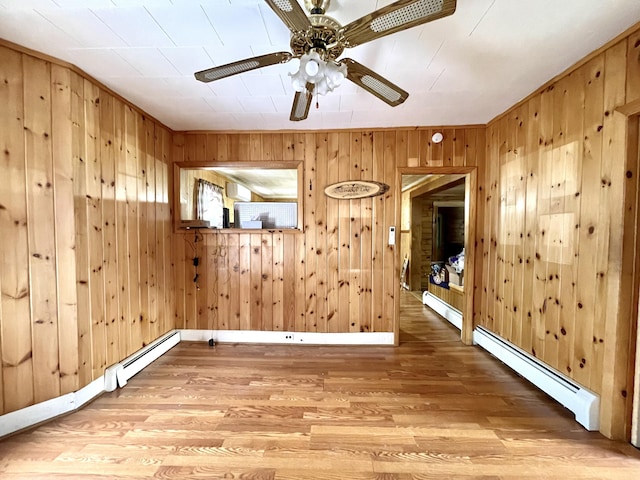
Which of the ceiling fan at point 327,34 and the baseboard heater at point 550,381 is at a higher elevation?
the ceiling fan at point 327,34

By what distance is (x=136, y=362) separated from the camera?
229cm

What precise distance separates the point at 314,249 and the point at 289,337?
104 cm

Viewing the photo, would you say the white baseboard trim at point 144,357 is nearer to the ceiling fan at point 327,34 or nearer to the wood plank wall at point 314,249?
the wood plank wall at point 314,249

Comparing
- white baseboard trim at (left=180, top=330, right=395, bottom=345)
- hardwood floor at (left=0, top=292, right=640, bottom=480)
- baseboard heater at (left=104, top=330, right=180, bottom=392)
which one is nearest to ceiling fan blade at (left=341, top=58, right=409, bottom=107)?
hardwood floor at (left=0, top=292, right=640, bottom=480)

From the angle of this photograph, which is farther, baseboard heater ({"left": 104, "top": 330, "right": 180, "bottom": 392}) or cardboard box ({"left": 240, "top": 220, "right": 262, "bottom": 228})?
cardboard box ({"left": 240, "top": 220, "right": 262, "bottom": 228})

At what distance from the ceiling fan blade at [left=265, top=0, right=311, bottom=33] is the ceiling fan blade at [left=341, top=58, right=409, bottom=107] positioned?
0.28 metres

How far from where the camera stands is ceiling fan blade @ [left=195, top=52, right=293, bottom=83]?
1281 mm

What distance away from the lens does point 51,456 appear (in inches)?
57.8

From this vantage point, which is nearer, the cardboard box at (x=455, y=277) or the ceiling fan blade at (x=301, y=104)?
the ceiling fan blade at (x=301, y=104)

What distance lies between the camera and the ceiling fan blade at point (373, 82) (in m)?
1.35

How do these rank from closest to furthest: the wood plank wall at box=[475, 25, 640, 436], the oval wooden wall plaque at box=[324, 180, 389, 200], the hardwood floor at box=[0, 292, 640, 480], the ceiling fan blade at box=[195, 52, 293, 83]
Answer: the ceiling fan blade at box=[195, 52, 293, 83] < the hardwood floor at box=[0, 292, 640, 480] < the wood plank wall at box=[475, 25, 640, 436] < the oval wooden wall plaque at box=[324, 180, 389, 200]

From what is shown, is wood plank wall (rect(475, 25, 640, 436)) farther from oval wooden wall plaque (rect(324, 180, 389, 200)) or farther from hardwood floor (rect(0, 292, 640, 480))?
oval wooden wall plaque (rect(324, 180, 389, 200))

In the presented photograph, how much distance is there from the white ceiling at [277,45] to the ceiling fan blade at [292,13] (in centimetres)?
33

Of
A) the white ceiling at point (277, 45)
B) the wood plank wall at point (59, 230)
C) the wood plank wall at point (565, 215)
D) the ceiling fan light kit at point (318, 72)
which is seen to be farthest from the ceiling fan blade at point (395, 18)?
the wood plank wall at point (59, 230)
